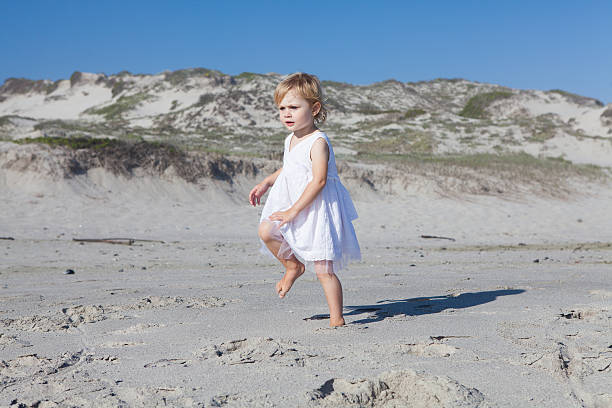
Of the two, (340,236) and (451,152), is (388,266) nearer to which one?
(340,236)

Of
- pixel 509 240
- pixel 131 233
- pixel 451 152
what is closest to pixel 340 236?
pixel 131 233

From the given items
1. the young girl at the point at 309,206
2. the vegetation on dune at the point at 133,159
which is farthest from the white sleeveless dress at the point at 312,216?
the vegetation on dune at the point at 133,159

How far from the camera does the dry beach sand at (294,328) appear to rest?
6.48ft

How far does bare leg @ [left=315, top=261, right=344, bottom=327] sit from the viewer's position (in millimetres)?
2924

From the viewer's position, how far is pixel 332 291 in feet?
9.73

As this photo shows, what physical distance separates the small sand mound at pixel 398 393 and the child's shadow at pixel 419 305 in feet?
3.42

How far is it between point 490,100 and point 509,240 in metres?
40.1

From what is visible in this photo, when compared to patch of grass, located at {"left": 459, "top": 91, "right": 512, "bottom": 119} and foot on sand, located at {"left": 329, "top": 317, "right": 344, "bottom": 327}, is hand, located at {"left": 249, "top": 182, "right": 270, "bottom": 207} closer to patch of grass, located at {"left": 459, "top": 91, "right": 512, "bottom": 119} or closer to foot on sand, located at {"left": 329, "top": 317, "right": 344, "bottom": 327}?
foot on sand, located at {"left": 329, "top": 317, "right": 344, "bottom": 327}

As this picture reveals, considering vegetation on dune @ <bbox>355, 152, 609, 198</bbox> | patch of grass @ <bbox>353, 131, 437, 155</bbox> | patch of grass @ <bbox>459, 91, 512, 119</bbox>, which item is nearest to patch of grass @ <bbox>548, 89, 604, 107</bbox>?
patch of grass @ <bbox>459, 91, 512, 119</bbox>

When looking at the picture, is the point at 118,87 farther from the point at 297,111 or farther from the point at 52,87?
the point at 297,111

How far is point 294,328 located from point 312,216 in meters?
0.61

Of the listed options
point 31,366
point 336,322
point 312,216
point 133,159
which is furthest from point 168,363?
point 133,159

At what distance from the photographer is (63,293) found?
4.06 m

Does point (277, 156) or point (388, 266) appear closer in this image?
point (388, 266)
